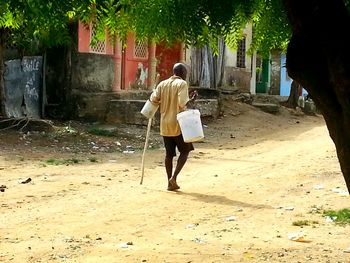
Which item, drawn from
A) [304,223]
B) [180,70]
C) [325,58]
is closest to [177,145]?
[180,70]

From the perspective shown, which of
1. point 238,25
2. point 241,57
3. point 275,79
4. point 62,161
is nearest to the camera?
point 238,25

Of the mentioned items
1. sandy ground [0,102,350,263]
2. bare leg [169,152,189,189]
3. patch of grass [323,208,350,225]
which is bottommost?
sandy ground [0,102,350,263]

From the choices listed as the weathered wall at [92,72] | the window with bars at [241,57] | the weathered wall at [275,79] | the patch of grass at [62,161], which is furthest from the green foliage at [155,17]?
the weathered wall at [275,79]

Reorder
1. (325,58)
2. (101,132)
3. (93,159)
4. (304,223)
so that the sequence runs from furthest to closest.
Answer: (101,132), (93,159), (304,223), (325,58)

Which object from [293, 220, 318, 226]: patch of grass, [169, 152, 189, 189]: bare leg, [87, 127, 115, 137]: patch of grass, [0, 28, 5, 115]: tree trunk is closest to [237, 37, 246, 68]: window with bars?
[87, 127, 115, 137]: patch of grass

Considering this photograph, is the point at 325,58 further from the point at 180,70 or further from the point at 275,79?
the point at 275,79

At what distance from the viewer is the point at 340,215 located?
295 inches

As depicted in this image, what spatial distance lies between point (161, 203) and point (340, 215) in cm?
221

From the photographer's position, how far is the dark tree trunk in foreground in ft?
11.3

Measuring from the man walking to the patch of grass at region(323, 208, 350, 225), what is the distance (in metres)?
2.32

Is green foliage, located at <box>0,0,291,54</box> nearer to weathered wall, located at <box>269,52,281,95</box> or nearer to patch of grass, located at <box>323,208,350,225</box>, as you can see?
patch of grass, located at <box>323,208,350,225</box>

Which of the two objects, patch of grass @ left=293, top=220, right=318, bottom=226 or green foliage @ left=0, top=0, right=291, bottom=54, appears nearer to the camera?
green foliage @ left=0, top=0, right=291, bottom=54

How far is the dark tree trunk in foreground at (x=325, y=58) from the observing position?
3.45 m

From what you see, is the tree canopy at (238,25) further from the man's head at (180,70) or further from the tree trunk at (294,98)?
the tree trunk at (294,98)
